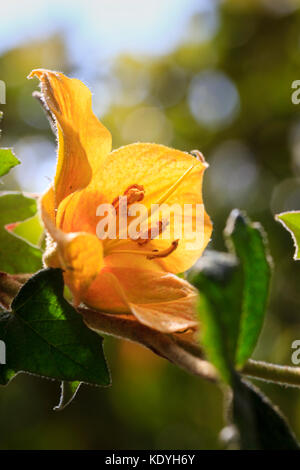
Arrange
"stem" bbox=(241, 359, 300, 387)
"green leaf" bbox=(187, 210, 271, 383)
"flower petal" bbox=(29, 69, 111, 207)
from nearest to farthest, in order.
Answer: "green leaf" bbox=(187, 210, 271, 383) → "stem" bbox=(241, 359, 300, 387) → "flower petal" bbox=(29, 69, 111, 207)

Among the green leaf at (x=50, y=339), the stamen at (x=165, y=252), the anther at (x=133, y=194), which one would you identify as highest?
the anther at (x=133, y=194)

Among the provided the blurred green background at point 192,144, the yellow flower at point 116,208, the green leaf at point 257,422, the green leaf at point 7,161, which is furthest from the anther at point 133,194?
the blurred green background at point 192,144

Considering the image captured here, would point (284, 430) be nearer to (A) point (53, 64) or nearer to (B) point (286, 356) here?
(B) point (286, 356)

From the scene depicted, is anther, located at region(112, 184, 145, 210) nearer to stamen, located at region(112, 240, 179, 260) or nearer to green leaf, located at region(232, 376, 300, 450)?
stamen, located at region(112, 240, 179, 260)

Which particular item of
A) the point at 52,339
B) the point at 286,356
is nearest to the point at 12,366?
the point at 52,339

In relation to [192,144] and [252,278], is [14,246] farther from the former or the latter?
[192,144]

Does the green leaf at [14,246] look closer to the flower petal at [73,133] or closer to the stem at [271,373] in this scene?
the flower petal at [73,133]

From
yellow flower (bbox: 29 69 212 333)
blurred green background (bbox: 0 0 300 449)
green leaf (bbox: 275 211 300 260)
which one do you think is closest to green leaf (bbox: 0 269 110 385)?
yellow flower (bbox: 29 69 212 333)
